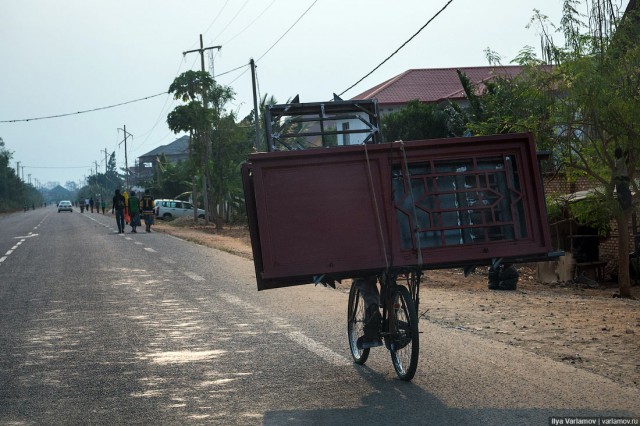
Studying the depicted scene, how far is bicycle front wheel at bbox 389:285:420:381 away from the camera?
687 centimetres

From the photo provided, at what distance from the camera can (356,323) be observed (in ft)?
26.9

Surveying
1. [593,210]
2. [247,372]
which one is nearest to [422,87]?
[593,210]

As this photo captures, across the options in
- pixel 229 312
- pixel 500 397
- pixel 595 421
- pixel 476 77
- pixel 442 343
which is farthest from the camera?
pixel 476 77

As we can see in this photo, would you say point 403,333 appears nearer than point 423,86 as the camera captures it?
Yes

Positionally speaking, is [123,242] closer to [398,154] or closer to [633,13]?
[633,13]

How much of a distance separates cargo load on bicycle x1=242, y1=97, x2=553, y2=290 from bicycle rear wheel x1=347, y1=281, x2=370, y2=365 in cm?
108

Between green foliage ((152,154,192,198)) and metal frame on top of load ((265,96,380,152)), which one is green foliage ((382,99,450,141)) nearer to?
green foliage ((152,154,192,198))

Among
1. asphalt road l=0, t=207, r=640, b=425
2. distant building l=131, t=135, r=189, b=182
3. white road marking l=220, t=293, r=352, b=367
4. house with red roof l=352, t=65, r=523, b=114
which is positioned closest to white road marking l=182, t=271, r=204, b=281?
asphalt road l=0, t=207, r=640, b=425

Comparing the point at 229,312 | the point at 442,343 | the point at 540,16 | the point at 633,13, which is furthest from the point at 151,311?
the point at 633,13

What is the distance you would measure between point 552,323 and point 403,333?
4122 millimetres

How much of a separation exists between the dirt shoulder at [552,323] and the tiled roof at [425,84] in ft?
148

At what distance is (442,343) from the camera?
9172 mm

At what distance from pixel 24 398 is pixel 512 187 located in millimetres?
4354

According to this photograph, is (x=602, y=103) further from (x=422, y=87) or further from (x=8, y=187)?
(x=8, y=187)
